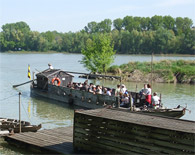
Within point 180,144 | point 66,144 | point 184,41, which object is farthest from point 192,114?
point 184,41

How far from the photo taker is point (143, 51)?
115m

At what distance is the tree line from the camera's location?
109m

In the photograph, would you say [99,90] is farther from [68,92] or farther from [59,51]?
[59,51]

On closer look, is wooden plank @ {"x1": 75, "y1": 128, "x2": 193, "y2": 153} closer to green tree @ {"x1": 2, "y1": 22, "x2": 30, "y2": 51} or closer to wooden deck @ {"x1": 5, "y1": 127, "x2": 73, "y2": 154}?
wooden deck @ {"x1": 5, "y1": 127, "x2": 73, "y2": 154}

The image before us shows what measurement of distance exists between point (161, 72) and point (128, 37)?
2885 inches

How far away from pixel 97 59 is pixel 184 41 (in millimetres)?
66440

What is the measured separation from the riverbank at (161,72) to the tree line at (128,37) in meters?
47.9

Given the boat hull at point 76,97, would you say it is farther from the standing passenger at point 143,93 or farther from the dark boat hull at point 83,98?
the standing passenger at point 143,93

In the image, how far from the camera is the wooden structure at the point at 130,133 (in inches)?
436

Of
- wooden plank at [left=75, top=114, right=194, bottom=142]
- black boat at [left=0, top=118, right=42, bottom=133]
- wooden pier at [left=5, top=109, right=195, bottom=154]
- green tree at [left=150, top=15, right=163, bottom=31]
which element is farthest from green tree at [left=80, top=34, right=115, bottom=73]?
green tree at [left=150, top=15, right=163, bottom=31]

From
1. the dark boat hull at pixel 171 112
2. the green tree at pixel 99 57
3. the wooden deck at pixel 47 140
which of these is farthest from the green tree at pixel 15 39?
the wooden deck at pixel 47 140

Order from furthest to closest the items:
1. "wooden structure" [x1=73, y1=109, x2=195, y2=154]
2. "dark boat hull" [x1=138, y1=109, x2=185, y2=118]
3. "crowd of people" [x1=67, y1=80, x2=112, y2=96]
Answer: "crowd of people" [x1=67, y1=80, x2=112, y2=96]
"dark boat hull" [x1=138, y1=109, x2=185, y2=118]
"wooden structure" [x1=73, y1=109, x2=195, y2=154]

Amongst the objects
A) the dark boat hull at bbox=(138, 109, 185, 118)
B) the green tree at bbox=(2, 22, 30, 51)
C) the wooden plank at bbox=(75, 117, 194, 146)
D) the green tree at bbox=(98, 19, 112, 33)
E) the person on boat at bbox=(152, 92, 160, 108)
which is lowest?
the dark boat hull at bbox=(138, 109, 185, 118)

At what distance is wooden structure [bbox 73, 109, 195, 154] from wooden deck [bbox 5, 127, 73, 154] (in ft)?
3.33
